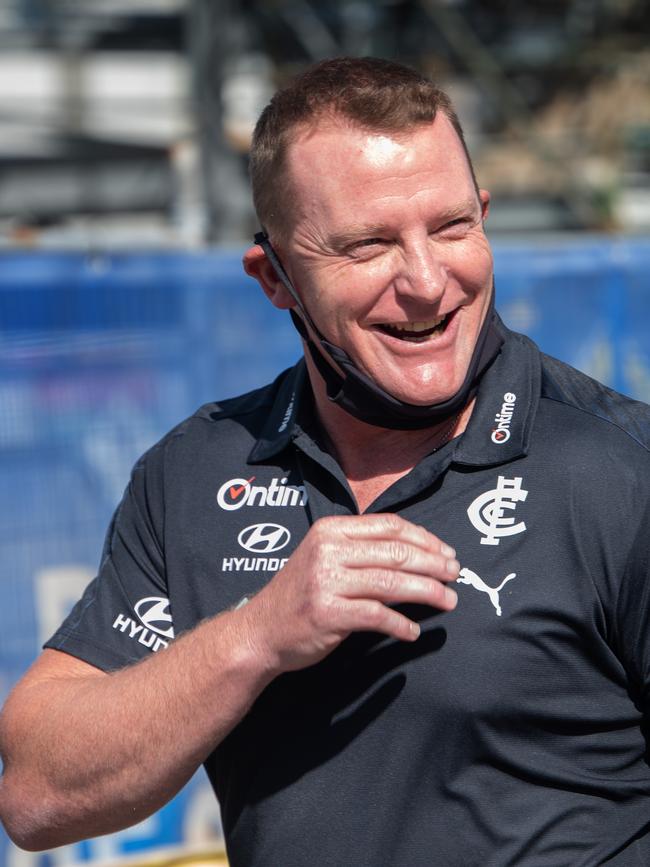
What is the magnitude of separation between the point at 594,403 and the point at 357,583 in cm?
53

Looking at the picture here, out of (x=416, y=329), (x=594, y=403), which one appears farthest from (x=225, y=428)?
(x=594, y=403)

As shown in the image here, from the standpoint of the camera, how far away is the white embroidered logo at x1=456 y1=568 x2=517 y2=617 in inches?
71.2

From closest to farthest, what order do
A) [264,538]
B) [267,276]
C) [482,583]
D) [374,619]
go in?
[374,619] → [482,583] → [264,538] → [267,276]

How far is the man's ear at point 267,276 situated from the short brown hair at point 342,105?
9 centimetres

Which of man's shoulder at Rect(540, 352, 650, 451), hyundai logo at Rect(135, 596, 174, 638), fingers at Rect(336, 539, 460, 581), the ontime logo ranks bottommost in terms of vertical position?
hyundai logo at Rect(135, 596, 174, 638)

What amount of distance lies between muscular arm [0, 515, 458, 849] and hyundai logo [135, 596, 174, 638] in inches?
4.8

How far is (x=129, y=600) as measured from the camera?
2.15 metres

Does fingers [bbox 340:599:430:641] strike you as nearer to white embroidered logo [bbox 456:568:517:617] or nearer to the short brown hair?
white embroidered logo [bbox 456:568:517:617]

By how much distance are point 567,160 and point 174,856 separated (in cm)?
812

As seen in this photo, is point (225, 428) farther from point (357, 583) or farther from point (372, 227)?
point (357, 583)

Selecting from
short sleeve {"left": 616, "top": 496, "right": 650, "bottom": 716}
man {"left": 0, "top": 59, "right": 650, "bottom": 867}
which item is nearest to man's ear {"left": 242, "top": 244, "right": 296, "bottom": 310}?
man {"left": 0, "top": 59, "right": 650, "bottom": 867}

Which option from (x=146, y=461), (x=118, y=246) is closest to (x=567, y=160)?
(x=118, y=246)

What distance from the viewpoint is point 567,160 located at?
10664 millimetres

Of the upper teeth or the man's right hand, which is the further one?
the upper teeth
